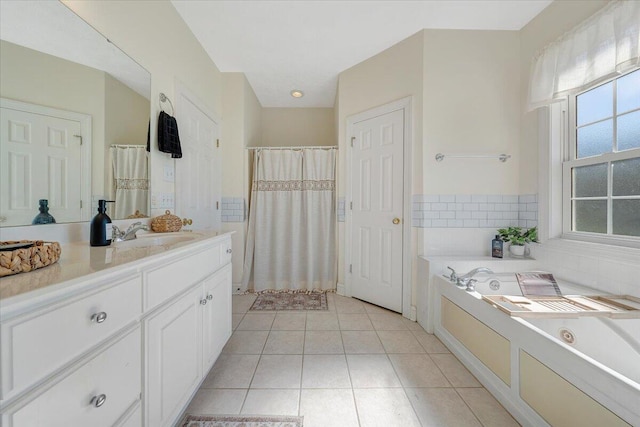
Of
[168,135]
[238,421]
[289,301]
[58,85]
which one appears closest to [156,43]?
[168,135]

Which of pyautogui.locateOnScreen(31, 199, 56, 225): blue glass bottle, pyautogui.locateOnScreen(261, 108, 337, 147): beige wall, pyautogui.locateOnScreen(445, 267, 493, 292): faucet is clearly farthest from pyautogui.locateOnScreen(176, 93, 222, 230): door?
pyautogui.locateOnScreen(445, 267, 493, 292): faucet

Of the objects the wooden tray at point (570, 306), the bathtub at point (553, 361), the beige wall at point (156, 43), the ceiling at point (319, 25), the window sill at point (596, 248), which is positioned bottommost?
the bathtub at point (553, 361)

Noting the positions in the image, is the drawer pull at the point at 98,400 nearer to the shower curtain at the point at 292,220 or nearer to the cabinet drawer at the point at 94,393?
the cabinet drawer at the point at 94,393

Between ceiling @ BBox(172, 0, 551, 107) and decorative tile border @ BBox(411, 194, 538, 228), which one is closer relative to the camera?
ceiling @ BBox(172, 0, 551, 107)

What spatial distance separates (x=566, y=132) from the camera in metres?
1.80

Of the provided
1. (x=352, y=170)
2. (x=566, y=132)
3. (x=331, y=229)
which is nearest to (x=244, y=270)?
(x=331, y=229)

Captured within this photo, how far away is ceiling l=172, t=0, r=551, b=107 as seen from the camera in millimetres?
1838

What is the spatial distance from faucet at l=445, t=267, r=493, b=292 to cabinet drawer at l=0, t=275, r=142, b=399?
188 cm

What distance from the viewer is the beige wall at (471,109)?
207cm

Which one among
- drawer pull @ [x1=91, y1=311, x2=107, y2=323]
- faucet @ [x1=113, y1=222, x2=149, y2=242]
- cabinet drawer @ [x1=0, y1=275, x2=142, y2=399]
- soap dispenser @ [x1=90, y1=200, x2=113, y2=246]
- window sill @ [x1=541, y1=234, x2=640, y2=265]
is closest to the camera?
cabinet drawer @ [x1=0, y1=275, x2=142, y2=399]

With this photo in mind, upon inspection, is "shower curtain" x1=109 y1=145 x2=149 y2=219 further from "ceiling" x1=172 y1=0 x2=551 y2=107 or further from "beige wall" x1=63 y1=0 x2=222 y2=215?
"ceiling" x1=172 y1=0 x2=551 y2=107

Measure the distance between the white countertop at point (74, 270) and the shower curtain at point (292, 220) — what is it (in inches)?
72.6

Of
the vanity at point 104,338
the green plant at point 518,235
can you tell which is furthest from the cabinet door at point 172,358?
the green plant at point 518,235

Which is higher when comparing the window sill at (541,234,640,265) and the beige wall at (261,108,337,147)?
the beige wall at (261,108,337,147)
